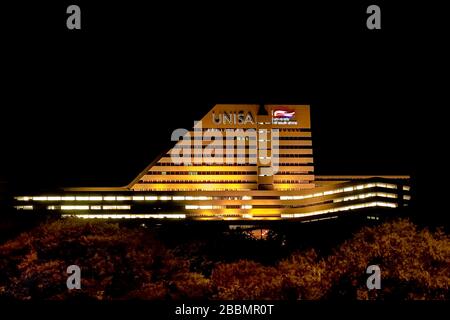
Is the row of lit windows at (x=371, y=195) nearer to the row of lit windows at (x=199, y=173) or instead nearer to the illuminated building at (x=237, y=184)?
the illuminated building at (x=237, y=184)

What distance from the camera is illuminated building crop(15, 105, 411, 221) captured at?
257 ft

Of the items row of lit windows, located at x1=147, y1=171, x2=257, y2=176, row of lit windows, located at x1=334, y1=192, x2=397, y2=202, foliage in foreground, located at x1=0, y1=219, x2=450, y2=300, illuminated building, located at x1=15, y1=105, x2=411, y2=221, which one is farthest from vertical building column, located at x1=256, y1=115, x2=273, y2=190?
foliage in foreground, located at x1=0, y1=219, x2=450, y2=300

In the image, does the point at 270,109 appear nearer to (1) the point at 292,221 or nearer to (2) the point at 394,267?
(1) the point at 292,221

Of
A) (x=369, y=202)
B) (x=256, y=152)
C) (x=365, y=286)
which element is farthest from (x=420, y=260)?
(x=256, y=152)

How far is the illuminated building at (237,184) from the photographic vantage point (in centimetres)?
7831

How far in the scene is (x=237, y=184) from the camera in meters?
87.1

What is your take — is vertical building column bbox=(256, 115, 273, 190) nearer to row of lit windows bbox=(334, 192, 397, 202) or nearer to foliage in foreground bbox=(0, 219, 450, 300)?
row of lit windows bbox=(334, 192, 397, 202)

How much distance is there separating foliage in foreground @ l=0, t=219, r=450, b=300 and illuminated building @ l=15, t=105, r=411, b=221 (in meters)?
35.4

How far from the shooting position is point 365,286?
2556 cm

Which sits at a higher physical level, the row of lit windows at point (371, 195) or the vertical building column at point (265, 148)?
the vertical building column at point (265, 148)

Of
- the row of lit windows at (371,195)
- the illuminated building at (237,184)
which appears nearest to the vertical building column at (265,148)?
the illuminated building at (237,184)

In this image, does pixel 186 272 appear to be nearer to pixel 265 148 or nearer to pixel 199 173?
pixel 199 173

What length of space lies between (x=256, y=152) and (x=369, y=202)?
1989 cm

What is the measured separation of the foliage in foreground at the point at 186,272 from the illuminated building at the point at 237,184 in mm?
35351
